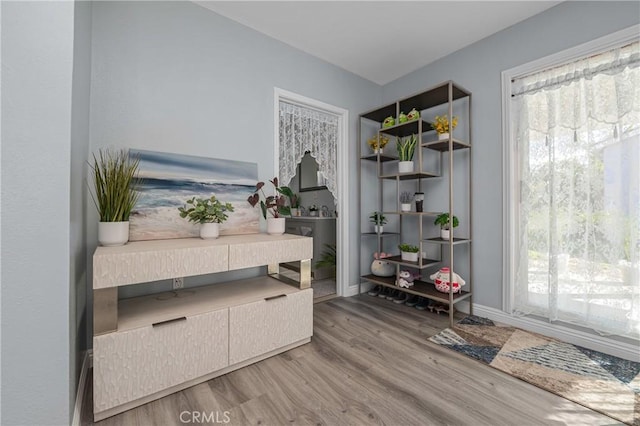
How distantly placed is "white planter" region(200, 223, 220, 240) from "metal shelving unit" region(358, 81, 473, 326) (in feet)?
5.66

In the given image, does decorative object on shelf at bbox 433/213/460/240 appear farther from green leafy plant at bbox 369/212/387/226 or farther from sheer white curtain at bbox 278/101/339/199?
sheer white curtain at bbox 278/101/339/199

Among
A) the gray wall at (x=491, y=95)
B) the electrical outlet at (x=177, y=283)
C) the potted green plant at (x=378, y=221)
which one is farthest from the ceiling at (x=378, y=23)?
the electrical outlet at (x=177, y=283)

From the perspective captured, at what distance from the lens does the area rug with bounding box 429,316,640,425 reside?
136cm

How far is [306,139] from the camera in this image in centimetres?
271

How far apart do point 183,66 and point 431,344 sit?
2769 mm

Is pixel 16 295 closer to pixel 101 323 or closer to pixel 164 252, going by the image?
pixel 101 323

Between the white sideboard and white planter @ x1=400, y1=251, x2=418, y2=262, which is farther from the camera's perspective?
white planter @ x1=400, y1=251, x2=418, y2=262

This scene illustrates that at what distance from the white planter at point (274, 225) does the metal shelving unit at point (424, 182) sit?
1.20 m

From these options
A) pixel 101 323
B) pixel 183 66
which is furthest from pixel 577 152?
pixel 101 323

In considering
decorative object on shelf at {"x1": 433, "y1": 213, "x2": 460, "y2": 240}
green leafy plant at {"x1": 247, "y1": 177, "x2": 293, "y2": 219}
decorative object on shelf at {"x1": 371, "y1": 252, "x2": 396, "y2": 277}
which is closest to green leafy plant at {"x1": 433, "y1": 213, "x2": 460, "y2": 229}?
decorative object on shelf at {"x1": 433, "y1": 213, "x2": 460, "y2": 240}

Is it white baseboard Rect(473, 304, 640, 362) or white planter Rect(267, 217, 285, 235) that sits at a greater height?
white planter Rect(267, 217, 285, 235)

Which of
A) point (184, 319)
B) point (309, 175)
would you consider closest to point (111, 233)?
point (184, 319)

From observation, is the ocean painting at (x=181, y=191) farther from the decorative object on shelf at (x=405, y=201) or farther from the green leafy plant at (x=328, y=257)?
the green leafy plant at (x=328, y=257)

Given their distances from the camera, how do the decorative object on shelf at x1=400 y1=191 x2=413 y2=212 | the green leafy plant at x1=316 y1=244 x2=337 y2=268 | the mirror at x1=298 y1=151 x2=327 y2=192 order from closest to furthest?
the decorative object on shelf at x1=400 y1=191 x2=413 y2=212
the green leafy plant at x1=316 y1=244 x2=337 y2=268
the mirror at x1=298 y1=151 x2=327 y2=192
